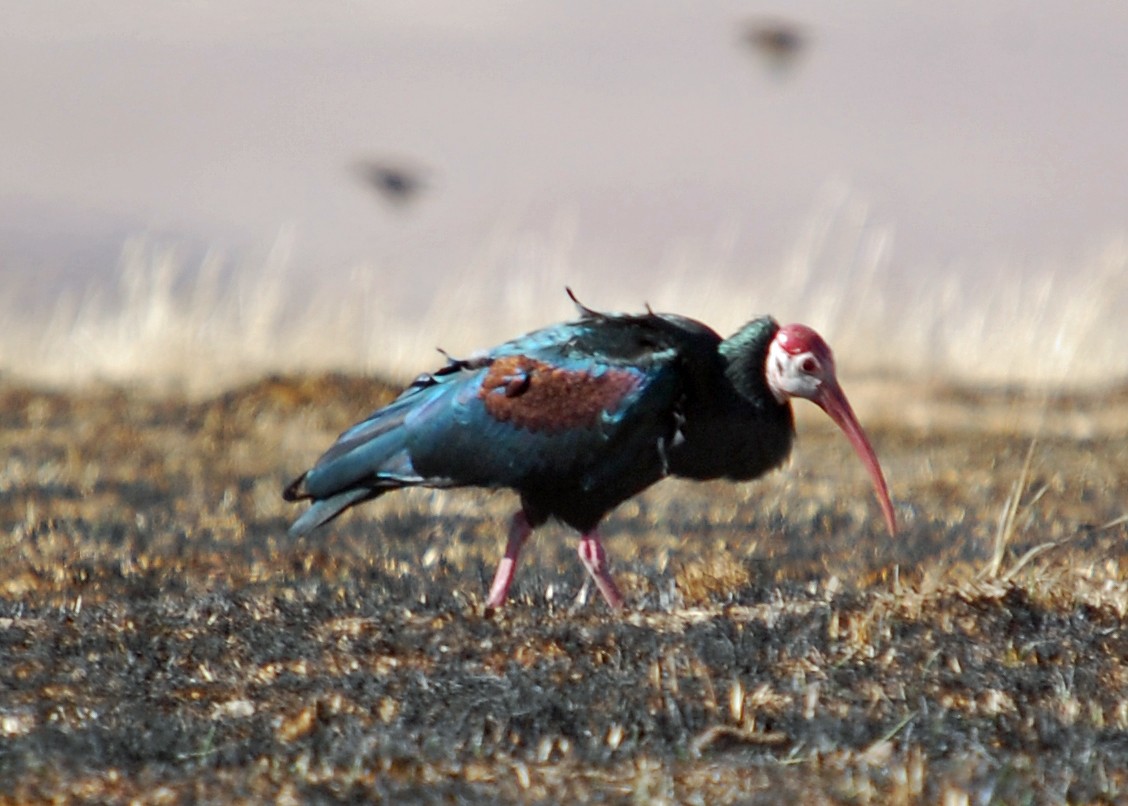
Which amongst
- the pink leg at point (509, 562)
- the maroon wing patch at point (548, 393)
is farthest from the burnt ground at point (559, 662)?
the maroon wing patch at point (548, 393)

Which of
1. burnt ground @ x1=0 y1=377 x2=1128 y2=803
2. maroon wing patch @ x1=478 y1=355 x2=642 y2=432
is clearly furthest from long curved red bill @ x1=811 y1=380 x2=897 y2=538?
maroon wing patch @ x1=478 y1=355 x2=642 y2=432

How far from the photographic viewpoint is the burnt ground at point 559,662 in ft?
12.6

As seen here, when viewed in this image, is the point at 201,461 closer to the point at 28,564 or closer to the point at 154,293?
the point at 28,564

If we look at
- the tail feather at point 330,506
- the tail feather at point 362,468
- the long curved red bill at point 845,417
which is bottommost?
the tail feather at point 330,506

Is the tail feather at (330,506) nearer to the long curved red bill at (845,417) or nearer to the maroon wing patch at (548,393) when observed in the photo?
the maroon wing patch at (548,393)

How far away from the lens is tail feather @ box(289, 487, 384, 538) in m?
5.45

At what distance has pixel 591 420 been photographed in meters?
5.05

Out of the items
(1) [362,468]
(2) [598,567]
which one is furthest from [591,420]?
(1) [362,468]

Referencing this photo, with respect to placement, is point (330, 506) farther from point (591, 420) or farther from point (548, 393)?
point (591, 420)

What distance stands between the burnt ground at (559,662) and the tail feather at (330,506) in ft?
0.63

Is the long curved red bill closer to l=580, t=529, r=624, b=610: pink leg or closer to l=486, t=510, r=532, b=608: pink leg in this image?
l=580, t=529, r=624, b=610: pink leg

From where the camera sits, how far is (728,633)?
15.4 feet

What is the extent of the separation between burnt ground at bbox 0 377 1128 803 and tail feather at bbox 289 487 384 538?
0.63ft

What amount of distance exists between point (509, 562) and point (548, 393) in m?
0.50
